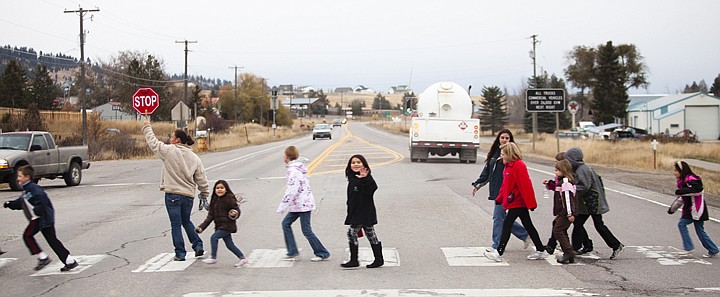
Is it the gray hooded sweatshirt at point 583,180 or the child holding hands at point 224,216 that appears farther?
the gray hooded sweatshirt at point 583,180

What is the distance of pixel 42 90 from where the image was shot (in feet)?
242

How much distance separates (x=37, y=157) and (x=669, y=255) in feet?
54.7

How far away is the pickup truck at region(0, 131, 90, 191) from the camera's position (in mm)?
19094

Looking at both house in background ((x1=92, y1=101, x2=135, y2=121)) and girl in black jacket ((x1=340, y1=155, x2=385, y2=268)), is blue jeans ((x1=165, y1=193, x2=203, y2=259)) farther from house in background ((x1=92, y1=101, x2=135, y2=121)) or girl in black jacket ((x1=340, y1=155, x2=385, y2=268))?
house in background ((x1=92, y1=101, x2=135, y2=121))

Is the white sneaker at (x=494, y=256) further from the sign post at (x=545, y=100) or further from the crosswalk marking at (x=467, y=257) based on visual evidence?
the sign post at (x=545, y=100)

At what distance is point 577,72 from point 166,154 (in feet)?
332

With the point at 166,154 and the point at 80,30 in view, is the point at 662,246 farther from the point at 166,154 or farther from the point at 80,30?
the point at 80,30

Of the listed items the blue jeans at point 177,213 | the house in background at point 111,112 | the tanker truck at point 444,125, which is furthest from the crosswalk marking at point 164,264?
the house in background at point 111,112

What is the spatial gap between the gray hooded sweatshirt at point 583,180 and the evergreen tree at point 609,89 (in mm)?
75112

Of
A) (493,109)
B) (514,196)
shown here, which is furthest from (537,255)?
(493,109)

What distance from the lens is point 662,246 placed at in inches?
399

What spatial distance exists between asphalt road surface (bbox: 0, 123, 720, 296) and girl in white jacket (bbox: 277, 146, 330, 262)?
225mm

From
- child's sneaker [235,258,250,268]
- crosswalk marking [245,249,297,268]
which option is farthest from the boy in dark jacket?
crosswalk marking [245,249,297,268]

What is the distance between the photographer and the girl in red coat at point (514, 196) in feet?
29.5
